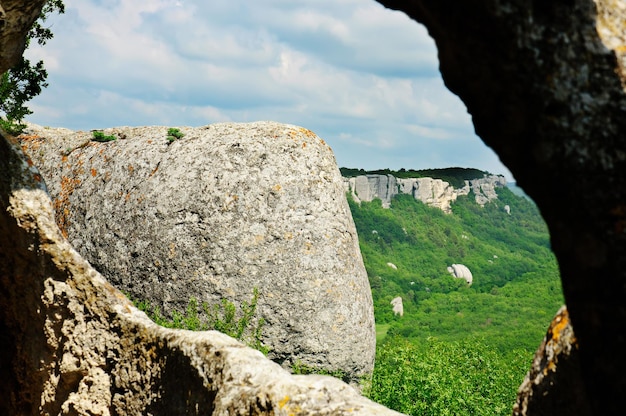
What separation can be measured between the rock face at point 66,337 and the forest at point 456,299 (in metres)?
5.85

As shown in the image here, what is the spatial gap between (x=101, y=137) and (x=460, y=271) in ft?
215

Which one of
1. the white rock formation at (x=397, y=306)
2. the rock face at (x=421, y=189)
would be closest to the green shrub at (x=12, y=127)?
the white rock formation at (x=397, y=306)

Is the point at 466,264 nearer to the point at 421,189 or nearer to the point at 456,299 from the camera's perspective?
the point at 421,189

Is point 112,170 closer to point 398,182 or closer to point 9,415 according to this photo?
point 9,415

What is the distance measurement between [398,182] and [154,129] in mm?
83362

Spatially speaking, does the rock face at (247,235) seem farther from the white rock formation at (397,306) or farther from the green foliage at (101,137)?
the white rock formation at (397,306)

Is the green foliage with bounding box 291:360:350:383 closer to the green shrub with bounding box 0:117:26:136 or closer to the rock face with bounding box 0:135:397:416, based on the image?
the rock face with bounding box 0:135:397:416

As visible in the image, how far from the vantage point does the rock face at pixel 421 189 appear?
289 ft

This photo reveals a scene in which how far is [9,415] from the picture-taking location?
328 inches

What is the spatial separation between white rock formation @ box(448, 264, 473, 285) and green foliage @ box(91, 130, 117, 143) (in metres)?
62.8

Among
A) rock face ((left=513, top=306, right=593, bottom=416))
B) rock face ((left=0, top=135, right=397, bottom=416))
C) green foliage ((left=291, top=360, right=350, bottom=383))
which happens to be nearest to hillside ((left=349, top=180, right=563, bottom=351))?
green foliage ((left=291, top=360, right=350, bottom=383))

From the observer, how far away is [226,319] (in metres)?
11.6

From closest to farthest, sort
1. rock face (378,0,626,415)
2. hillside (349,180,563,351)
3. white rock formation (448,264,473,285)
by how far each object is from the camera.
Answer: rock face (378,0,626,415), hillside (349,180,563,351), white rock formation (448,264,473,285)

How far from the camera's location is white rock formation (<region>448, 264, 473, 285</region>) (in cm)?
7438
